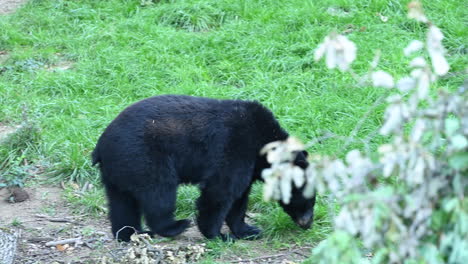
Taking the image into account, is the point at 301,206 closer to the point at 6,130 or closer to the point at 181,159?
the point at 181,159

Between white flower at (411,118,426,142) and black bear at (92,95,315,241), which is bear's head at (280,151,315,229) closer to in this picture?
black bear at (92,95,315,241)

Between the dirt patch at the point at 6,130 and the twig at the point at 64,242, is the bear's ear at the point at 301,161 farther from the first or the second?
the dirt patch at the point at 6,130

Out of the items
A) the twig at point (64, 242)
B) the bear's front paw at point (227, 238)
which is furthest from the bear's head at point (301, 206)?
the twig at point (64, 242)

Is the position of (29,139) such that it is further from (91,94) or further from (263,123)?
(263,123)

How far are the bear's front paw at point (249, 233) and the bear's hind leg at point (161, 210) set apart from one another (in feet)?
1.65

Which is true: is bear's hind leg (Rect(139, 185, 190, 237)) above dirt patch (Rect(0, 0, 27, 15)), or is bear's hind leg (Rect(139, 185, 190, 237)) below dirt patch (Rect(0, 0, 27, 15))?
above

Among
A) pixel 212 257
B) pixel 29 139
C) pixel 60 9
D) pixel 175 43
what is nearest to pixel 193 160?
pixel 212 257

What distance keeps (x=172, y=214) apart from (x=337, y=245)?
314 cm

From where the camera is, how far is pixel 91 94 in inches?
334

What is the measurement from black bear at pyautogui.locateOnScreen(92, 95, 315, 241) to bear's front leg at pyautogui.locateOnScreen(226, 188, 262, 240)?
0.51 ft

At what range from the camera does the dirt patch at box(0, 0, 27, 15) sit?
1083 centimetres

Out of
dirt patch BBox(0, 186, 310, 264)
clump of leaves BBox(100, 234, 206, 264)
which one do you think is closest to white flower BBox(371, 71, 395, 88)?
clump of leaves BBox(100, 234, 206, 264)

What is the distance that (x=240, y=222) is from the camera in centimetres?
625

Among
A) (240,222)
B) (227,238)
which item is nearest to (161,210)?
(227,238)
